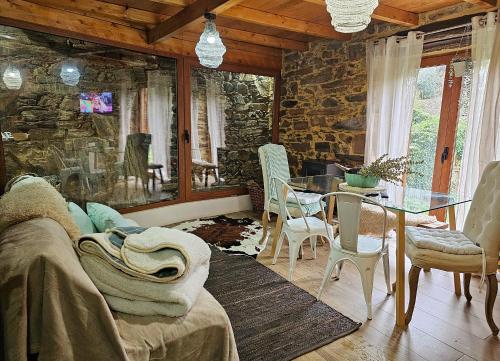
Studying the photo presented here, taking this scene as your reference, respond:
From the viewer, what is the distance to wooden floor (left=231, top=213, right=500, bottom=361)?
1791mm

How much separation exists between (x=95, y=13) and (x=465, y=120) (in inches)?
152

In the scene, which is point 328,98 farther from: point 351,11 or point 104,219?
point 104,219

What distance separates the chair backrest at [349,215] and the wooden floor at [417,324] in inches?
19.4

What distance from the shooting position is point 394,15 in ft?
10.4

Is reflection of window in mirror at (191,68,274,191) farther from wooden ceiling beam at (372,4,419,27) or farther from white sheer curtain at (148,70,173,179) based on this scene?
wooden ceiling beam at (372,4,419,27)

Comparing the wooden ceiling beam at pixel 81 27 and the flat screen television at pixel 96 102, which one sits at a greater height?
the wooden ceiling beam at pixel 81 27

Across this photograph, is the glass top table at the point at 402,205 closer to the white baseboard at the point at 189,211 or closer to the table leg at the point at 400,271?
the table leg at the point at 400,271

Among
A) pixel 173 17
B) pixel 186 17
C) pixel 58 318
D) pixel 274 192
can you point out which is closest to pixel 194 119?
pixel 173 17

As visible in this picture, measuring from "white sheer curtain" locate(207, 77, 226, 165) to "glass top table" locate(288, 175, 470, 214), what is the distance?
179 cm

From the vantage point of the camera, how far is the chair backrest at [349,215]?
197cm

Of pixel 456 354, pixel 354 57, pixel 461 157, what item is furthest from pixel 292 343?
pixel 354 57

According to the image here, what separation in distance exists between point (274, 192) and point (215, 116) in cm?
Answer: 188

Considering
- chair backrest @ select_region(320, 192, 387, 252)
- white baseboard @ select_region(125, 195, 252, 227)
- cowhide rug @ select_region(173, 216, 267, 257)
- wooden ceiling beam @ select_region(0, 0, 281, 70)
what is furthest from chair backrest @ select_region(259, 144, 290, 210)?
wooden ceiling beam @ select_region(0, 0, 281, 70)

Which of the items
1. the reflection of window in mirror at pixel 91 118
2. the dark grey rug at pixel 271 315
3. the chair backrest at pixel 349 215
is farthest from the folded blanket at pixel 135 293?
the reflection of window in mirror at pixel 91 118
